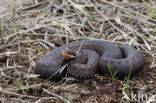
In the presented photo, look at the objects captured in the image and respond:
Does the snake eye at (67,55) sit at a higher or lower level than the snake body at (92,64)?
higher

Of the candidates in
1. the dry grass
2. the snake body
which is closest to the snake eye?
the snake body

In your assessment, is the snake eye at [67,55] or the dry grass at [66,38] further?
the snake eye at [67,55]

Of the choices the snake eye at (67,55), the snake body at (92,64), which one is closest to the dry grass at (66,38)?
the snake body at (92,64)

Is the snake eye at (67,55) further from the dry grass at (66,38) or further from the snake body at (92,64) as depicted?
the dry grass at (66,38)

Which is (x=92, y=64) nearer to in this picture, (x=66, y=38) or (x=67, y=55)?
(x=67, y=55)

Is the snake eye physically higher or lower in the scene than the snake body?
higher

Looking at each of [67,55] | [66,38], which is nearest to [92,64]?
[67,55]

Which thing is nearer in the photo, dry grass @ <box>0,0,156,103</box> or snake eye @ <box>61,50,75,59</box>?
dry grass @ <box>0,0,156,103</box>

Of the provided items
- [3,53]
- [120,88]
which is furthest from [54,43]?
[120,88]

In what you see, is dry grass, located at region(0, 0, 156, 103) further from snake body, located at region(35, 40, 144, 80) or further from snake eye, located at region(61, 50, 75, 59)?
snake eye, located at region(61, 50, 75, 59)
